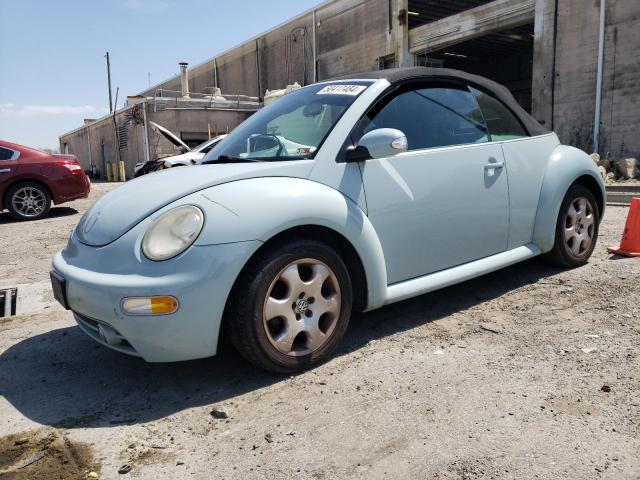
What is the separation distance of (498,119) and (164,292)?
108 inches

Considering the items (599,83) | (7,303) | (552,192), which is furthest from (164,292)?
(599,83)

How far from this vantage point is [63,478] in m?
1.93

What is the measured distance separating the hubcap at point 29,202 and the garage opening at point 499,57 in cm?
1667

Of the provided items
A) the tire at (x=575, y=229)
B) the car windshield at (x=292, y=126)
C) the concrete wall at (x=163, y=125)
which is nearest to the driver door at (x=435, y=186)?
the car windshield at (x=292, y=126)

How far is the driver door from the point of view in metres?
3.01

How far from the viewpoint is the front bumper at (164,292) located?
233 centimetres

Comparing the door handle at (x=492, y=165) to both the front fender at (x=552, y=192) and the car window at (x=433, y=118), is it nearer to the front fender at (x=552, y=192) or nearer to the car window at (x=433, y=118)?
the car window at (x=433, y=118)

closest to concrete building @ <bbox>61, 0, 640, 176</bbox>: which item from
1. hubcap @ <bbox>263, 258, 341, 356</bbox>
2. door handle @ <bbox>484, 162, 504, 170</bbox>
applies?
door handle @ <bbox>484, 162, 504, 170</bbox>

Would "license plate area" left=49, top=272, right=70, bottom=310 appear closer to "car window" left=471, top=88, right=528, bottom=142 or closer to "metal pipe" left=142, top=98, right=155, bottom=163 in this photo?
"car window" left=471, top=88, right=528, bottom=142

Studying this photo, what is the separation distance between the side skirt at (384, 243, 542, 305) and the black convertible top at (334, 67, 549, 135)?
3.22 feet

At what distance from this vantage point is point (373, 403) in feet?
7.88

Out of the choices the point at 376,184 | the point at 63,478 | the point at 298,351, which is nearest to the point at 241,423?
the point at 298,351

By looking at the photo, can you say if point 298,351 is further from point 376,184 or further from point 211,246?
point 376,184

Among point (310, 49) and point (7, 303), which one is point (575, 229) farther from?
point (310, 49)
